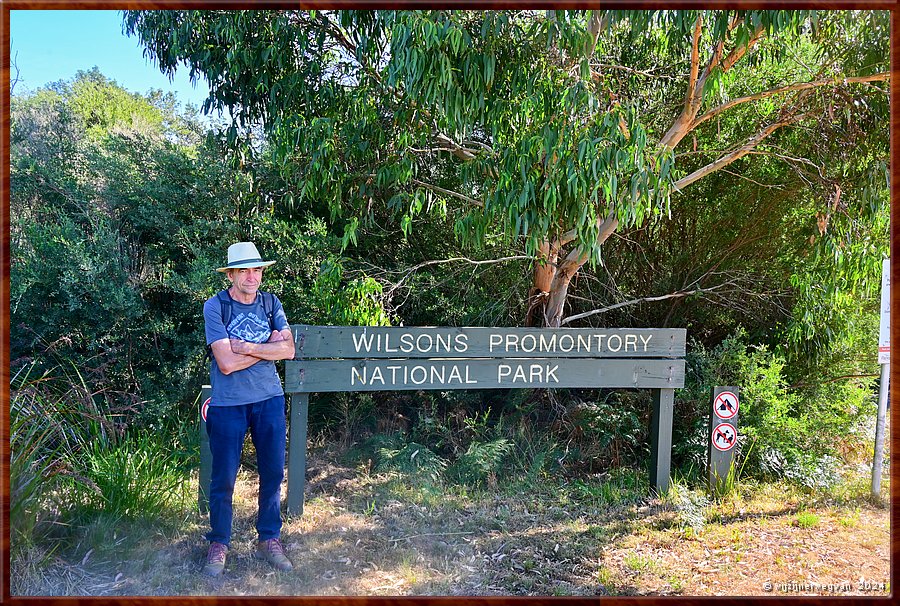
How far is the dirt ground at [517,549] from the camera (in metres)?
3.70

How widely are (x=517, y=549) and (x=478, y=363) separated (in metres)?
1.36

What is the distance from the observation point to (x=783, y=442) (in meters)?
5.74

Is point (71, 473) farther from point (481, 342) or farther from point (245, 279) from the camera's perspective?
point (481, 342)

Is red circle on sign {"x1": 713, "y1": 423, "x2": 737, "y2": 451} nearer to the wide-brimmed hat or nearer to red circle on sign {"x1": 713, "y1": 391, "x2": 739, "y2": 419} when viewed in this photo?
red circle on sign {"x1": 713, "y1": 391, "x2": 739, "y2": 419}

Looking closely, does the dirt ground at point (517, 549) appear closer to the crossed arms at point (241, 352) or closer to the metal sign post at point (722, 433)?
the metal sign post at point (722, 433)

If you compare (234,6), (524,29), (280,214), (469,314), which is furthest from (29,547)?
(524,29)

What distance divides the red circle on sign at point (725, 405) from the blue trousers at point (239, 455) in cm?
339

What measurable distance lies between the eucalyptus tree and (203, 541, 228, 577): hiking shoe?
254cm

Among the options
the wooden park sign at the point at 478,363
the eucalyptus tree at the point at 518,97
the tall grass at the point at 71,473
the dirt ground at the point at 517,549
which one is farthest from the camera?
the wooden park sign at the point at 478,363

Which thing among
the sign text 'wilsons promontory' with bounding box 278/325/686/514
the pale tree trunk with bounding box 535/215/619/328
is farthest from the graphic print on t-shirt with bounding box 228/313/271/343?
the pale tree trunk with bounding box 535/215/619/328

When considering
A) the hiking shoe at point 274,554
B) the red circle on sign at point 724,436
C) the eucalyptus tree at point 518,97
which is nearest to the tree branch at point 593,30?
the eucalyptus tree at point 518,97

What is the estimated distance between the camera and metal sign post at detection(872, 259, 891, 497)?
4.69m

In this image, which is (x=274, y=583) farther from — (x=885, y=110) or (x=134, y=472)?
(x=885, y=110)

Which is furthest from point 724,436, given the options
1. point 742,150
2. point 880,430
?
point 742,150
